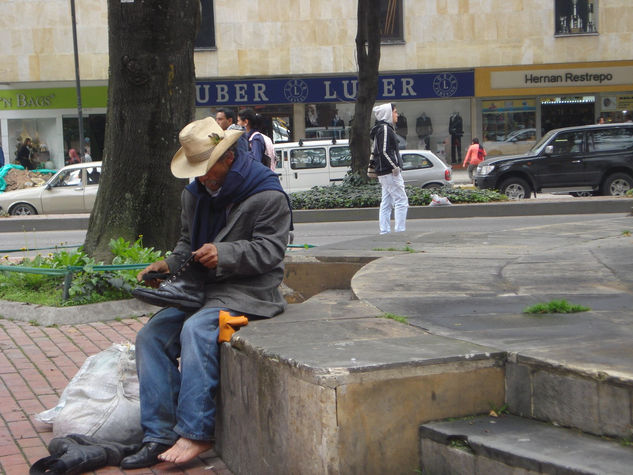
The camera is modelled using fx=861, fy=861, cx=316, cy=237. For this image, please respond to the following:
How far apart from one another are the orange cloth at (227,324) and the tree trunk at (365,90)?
50.3 feet

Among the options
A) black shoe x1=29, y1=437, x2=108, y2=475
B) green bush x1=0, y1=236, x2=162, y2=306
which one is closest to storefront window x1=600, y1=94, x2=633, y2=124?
green bush x1=0, y1=236, x2=162, y2=306

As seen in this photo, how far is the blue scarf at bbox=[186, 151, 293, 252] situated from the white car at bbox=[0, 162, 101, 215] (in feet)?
53.3

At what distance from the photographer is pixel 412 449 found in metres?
3.42

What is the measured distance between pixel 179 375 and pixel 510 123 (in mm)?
32382

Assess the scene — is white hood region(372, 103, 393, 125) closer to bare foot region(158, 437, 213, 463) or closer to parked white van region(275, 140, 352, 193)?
bare foot region(158, 437, 213, 463)

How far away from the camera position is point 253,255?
14.1 feet

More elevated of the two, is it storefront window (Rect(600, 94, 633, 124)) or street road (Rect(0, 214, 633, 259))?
storefront window (Rect(600, 94, 633, 124))

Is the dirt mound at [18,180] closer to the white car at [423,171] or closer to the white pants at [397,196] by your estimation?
the white car at [423,171]

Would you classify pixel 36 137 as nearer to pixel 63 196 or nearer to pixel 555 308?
pixel 63 196

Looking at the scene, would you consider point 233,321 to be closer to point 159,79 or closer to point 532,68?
point 159,79

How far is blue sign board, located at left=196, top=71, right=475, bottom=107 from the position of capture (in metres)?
34.2

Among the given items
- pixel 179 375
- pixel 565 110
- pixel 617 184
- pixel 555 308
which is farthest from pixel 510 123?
pixel 179 375

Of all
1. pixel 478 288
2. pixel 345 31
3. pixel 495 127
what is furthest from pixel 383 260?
pixel 495 127

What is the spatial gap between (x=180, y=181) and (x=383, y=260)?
2.73 meters
